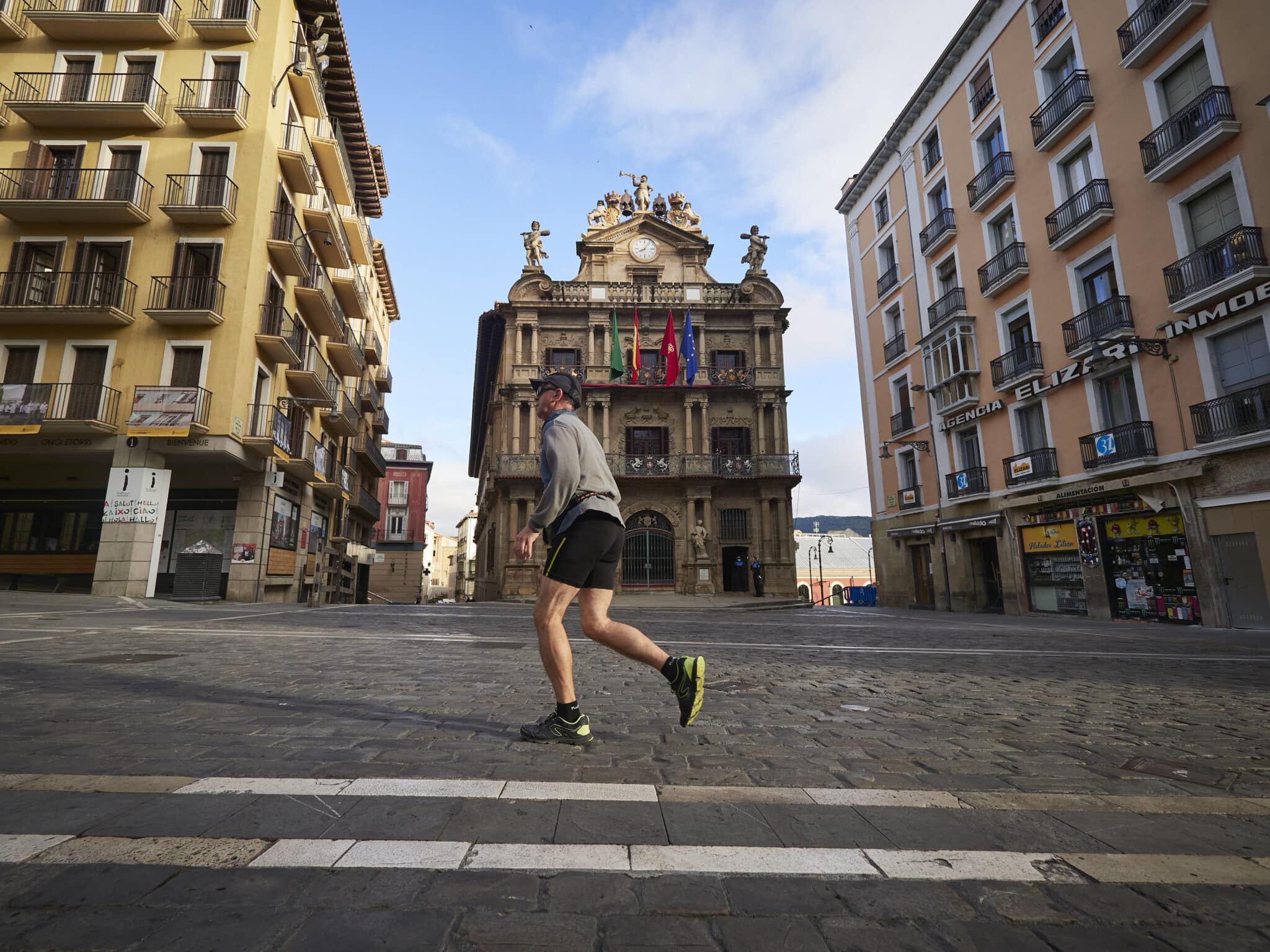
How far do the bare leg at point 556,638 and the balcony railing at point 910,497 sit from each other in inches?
953

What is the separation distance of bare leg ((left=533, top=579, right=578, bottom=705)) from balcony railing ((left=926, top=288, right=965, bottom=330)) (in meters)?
22.6

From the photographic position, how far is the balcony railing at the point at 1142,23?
15.2 metres

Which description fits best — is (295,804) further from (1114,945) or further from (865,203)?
(865,203)

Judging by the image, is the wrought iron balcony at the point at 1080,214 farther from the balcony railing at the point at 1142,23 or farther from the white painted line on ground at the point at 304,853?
the white painted line on ground at the point at 304,853

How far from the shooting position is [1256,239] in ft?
43.4

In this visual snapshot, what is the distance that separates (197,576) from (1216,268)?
24.0 metres

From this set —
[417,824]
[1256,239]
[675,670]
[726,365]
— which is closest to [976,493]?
[1256,239]

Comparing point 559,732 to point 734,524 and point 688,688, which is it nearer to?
point 688,688

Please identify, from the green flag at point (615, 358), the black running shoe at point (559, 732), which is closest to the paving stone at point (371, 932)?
the black running shoe at point (559, 732)

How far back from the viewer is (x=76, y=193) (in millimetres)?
16906

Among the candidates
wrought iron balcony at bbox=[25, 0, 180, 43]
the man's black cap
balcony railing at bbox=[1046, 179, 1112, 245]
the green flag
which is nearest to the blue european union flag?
the green flag

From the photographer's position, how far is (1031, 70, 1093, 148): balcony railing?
1745cm

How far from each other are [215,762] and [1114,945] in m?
2.94

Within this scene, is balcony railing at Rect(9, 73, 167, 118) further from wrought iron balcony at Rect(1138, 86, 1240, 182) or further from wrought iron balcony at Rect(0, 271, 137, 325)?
wrought iron balcony at Rect(1138, 86, 1240, 182)
